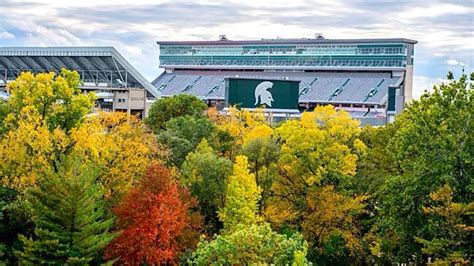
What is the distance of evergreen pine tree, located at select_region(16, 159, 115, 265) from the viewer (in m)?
24.0

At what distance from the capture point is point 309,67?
112 m

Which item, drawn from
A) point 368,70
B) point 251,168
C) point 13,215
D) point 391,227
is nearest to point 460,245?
point 391,227

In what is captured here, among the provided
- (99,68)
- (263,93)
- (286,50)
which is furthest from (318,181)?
(286,50)

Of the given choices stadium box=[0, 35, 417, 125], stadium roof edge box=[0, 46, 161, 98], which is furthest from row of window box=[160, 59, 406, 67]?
stadium roof edge box=[0, 46, 161, 98]

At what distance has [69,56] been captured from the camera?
73250mm

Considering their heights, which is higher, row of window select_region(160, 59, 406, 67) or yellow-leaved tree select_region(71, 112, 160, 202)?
row of window select_region(160, 59, 406, 67)

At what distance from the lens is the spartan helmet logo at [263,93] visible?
72562 millimetres

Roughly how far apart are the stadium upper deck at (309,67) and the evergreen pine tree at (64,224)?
71142 millimetres

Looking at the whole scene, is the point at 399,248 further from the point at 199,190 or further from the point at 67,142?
the point at 67,142

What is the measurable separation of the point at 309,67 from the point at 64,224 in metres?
89.3

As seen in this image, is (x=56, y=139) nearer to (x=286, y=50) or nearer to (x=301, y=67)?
(x=301, y=67)

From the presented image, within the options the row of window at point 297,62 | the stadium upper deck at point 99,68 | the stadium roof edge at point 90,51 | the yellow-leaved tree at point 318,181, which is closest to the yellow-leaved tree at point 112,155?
the yellow-leaved tree at point 318,181

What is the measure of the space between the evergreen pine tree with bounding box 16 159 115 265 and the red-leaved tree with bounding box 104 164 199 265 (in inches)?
47.5

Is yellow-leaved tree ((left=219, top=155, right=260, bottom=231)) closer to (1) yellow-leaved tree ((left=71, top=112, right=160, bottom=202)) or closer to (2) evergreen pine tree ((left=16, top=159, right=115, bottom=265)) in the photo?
(1) yellow-leaved tree ((left=71, top=112, right=160, bottom=202))
